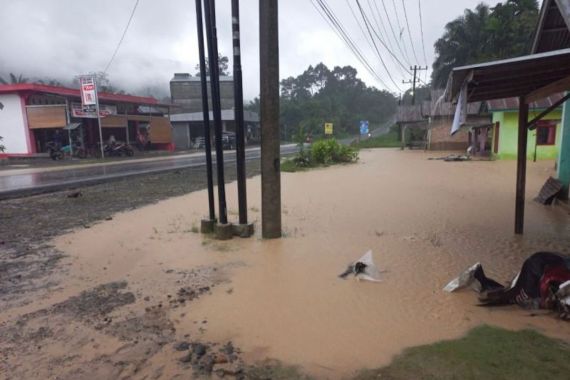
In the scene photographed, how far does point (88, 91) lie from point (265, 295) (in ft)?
84.9

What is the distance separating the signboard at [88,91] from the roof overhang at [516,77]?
24.9 metres

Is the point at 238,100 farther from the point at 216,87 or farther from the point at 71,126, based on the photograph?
the point at 71,126

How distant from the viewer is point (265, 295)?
14.6 ft

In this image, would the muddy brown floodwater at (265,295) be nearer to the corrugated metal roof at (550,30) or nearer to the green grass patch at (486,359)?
the green grass patch at (486,359)

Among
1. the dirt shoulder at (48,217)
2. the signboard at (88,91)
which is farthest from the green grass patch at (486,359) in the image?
the signboard at (88,91)

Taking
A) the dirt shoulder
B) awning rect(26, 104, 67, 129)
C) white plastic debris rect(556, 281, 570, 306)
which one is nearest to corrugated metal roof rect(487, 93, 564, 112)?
the dirt shoulder

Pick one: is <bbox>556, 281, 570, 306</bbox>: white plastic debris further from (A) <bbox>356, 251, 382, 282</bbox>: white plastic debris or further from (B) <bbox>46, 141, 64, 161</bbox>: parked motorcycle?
(B) <bbox>46, 141, 64, 161</bbox>: parked motorcycle

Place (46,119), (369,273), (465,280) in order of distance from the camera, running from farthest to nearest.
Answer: (46,119), (369,273), (465,280)

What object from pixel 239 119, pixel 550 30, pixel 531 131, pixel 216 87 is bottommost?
pixel 531 131

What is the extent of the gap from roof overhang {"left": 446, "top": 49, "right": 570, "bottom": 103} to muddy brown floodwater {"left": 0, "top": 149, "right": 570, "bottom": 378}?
7.41 ft

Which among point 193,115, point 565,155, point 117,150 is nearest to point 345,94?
point 193,115

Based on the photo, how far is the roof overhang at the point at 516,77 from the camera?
4.25 m

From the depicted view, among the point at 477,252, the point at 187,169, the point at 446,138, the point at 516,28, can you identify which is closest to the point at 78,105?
the point at 187,169

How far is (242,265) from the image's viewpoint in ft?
17.7
